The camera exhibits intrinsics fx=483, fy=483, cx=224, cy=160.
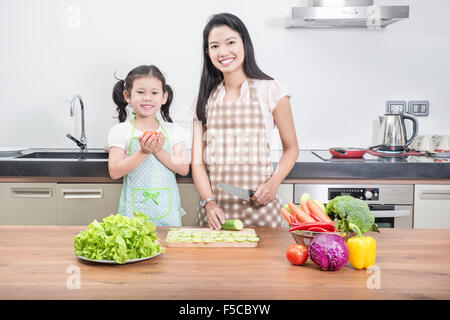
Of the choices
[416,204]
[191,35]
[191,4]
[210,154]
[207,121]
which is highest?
[191,4]

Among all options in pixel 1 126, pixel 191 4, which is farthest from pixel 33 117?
pixel 191 4

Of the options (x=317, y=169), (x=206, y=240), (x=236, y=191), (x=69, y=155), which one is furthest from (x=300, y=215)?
(x=69, y=155)

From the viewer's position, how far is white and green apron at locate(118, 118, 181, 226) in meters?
1.90

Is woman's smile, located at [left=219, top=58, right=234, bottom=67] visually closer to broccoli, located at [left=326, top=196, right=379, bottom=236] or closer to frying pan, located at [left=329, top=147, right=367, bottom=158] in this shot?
broccoli, located at [left=326, top=196, right=379, bottom=236]

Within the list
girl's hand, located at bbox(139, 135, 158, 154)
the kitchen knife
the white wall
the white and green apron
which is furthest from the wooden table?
the white wall

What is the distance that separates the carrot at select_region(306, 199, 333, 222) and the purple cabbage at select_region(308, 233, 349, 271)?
0.11m

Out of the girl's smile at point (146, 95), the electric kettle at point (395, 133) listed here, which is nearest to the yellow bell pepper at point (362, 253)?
the girl's smile at point (146, 95)

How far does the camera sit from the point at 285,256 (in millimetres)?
1175

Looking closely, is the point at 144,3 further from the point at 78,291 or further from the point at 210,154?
the point at 78,291

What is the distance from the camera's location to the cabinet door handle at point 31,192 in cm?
227

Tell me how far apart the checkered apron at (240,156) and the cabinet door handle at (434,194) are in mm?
854

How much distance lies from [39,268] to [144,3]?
6.79 ft

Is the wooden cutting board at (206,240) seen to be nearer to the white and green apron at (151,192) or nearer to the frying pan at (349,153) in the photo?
the white and green apron at (151,192)

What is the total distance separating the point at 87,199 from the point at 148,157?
0.53 metres
